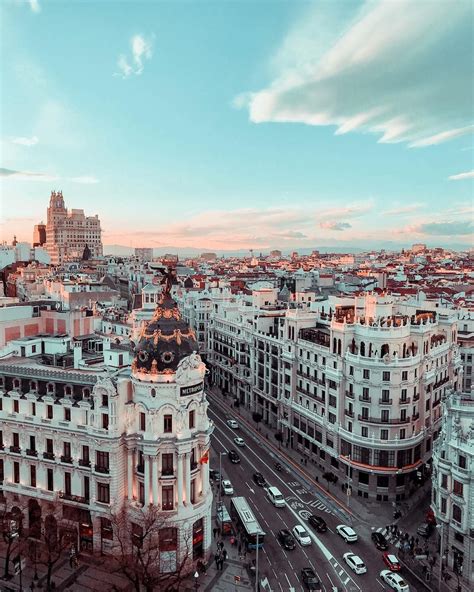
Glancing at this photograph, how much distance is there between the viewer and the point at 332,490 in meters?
79.4

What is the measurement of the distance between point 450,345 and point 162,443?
192 feet

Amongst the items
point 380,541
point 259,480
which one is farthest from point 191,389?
point 380,541

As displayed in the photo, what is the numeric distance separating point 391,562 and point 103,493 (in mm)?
34327

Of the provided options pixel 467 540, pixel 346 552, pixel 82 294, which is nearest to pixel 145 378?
pixel 346 552

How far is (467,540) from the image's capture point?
5588cm

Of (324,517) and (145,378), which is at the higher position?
(145,378)

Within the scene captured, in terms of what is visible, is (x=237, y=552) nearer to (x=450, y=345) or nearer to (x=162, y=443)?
(x=162, y=443)

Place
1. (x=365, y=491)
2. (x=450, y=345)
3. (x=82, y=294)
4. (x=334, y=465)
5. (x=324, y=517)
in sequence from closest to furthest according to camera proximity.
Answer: (x=324, y=517) → (x=365, y=491) → (x=334, y=465) → (x=450, y=345) → (x=82, y=294)

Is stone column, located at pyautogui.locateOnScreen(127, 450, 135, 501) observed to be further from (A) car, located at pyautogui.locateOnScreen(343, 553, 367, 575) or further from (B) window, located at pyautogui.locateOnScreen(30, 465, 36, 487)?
(A) car, located at pyautogui.locateOnScreen(343, 553, 367, 575)

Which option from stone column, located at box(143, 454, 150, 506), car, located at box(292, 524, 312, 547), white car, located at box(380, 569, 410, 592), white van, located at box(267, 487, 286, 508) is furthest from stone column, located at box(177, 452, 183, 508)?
white car, located at box(380, 569, 410, 592)

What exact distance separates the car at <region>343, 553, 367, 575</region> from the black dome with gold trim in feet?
98.6

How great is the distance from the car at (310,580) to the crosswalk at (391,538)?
45.1 ft

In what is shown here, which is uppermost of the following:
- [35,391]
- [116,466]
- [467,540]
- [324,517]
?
[35,391]

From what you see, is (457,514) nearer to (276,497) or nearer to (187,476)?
(276,497)
